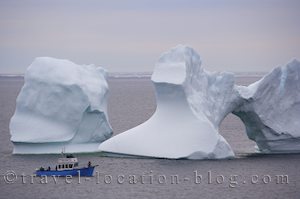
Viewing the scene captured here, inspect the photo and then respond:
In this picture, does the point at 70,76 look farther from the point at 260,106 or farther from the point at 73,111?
the point at 260,106

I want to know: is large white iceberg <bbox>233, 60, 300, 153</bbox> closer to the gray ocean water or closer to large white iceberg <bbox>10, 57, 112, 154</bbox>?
the gray ocean water

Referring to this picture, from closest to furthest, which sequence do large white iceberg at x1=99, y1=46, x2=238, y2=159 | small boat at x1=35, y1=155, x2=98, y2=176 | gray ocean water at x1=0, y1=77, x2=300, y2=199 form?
gray ocean water at x1=0, y1=77, x2=300, y2=199
small boat at x1=35, y1=155, x2=98, y2=176
large white iceberg at x1=99, y1=46, x2=238, y2=159

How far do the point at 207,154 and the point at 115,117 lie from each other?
27268 mm

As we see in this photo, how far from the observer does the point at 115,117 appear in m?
61.5

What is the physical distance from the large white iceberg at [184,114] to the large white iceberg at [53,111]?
6.06ft

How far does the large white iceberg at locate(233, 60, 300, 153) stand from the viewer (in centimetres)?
3666

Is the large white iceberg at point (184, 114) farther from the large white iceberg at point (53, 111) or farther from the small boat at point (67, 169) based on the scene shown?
the small boat at point (67, 169)

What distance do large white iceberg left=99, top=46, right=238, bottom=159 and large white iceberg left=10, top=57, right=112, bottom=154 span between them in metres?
1.85

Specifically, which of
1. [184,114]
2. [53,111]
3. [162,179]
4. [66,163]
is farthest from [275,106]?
[66,163]

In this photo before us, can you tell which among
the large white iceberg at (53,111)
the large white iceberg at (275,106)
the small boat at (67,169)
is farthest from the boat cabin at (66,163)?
the large white iceberg at (275,106)

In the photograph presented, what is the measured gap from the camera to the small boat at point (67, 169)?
1287 inches

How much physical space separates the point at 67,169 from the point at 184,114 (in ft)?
15.9

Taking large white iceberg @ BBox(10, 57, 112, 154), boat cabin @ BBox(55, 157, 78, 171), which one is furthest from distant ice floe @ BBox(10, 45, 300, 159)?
boat cabin @ BBox(55, 157, 78, 171)

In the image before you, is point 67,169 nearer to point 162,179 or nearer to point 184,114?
point 162,179
